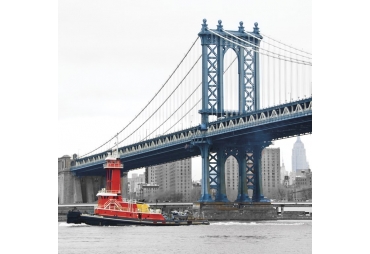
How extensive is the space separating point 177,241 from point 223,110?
26.1 meters

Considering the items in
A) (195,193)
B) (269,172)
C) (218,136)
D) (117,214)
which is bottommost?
(117,214)

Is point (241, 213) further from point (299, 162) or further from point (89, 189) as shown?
point (299, 162)

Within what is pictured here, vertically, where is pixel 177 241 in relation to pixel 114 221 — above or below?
below

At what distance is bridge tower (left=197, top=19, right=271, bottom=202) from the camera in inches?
2320

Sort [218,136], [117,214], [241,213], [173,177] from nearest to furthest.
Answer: [117,214], [218,136], [241,213], [173,177]

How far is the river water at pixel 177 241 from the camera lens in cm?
3138

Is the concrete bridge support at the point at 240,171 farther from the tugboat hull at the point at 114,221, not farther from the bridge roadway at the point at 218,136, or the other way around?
the tugboat hull at the point at 114,221

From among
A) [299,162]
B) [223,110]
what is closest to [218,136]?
[223,110]

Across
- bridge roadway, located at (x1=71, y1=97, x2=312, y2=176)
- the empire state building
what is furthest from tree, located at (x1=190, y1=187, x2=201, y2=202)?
the empire state building

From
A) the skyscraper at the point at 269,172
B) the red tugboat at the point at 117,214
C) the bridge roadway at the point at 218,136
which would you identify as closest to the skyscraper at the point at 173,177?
the bridge roadway at the point at 218,136

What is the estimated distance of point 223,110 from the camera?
61875 mm
